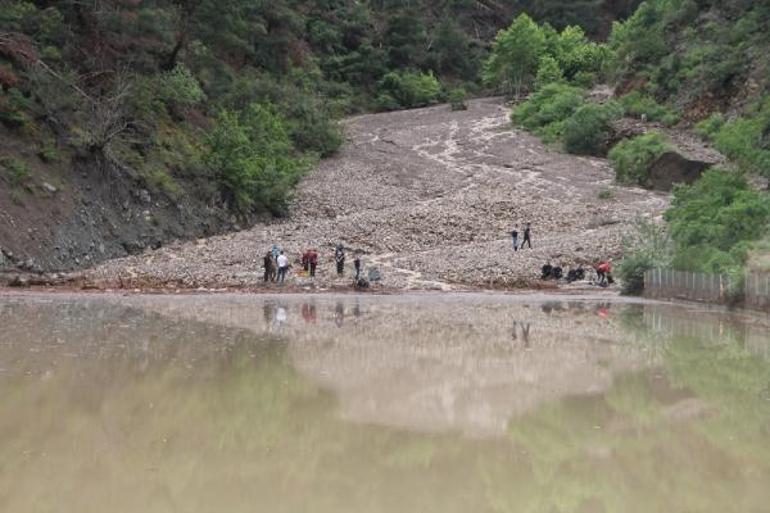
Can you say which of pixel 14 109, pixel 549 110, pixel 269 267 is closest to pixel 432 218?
pixel 269 267

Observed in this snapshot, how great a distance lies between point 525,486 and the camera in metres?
9.76

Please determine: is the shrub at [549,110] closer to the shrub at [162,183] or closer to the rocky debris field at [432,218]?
the rocky debris field at [432,218]

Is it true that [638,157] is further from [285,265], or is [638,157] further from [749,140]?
[285,265]

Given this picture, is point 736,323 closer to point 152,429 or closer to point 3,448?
point 152,429

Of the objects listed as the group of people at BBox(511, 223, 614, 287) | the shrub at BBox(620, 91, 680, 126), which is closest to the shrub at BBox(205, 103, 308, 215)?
the group of people at BBox(511, 223, 614, 287)

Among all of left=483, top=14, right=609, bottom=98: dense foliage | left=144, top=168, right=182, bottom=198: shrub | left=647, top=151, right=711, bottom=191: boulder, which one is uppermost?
left=483, top=14, right=609, bottom=98: dense foliage

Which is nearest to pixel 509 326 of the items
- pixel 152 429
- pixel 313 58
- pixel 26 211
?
pixel 152 429

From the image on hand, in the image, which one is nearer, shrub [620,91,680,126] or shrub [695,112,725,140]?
shrub [695,112,725,140]

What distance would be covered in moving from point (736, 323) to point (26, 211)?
25.9m

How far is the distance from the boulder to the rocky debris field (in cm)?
195

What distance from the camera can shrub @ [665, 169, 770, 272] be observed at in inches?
1264

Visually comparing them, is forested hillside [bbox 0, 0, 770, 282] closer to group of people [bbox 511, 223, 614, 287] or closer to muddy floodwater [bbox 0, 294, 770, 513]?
group of people [bbox 511, 223, 614, 287]

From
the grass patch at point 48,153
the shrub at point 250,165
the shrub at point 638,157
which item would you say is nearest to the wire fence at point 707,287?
the shrub at point 250,165

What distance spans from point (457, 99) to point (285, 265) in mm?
65759
